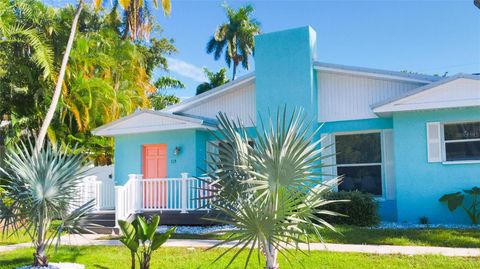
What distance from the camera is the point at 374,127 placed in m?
14.3

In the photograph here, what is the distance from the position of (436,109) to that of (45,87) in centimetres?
1444

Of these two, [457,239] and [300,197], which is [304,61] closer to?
[457,239]

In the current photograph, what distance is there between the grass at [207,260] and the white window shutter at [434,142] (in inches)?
206

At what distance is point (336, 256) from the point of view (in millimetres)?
8570

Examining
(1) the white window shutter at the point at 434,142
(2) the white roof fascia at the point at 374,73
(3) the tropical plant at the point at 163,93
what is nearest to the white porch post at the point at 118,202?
(2) the white roof fascia at the point at 374,73

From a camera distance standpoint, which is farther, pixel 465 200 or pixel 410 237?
pixel 465 200

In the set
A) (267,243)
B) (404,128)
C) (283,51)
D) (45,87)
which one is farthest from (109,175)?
(267,243)

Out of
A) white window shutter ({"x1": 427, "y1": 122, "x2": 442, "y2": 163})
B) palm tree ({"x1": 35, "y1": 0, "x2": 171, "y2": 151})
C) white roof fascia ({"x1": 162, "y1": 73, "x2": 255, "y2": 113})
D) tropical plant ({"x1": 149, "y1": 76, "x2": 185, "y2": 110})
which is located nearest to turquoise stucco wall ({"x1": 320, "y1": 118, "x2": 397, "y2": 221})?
white window shutter ({"x1": 427, "y1": 122, "x2": 442, "y2": 163})

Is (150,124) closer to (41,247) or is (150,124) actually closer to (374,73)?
(374,73)

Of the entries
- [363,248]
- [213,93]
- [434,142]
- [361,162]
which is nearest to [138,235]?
[363,248]

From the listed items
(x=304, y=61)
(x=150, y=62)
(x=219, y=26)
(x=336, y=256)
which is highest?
(x=219, y=26)

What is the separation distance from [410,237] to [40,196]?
735cm

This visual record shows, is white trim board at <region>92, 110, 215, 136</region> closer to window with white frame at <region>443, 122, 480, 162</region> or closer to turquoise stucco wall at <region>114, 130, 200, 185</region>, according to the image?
turquoise stucco wall at <region>114, 130, 200, 185</region>

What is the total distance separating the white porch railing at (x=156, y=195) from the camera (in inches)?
543
